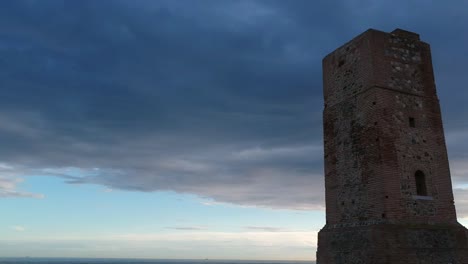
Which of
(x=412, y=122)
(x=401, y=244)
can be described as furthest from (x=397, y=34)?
(x=401, y=244)

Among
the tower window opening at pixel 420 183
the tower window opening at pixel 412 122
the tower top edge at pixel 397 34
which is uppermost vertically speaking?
the tower top edge at pixel 397 34

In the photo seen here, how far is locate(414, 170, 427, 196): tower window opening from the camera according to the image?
12.7 meters

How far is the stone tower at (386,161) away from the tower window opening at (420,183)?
1.1 inches

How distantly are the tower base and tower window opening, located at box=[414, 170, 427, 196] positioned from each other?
38.6 inches

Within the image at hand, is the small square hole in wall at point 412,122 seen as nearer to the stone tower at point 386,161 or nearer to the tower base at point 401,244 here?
the stone tower at point 386,161

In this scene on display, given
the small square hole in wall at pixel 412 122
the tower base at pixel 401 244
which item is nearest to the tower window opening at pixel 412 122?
the small square hole in wall at pixel 412 122

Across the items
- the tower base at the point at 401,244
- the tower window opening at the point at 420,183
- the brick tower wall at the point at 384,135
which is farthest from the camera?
the tower window opening at the point at 420,183

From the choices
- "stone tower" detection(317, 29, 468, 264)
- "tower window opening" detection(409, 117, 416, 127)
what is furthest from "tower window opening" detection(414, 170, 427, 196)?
"tower window opening" detection(409, 117, 416, 127)

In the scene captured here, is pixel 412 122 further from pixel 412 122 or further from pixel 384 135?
pixel 384 135

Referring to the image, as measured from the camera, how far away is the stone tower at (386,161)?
38.9ft

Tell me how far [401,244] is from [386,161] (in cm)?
227

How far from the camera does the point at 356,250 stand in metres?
12.1

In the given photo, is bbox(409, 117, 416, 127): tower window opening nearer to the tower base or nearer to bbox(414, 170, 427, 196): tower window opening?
bbox(414, 170, 427, 196): tower window opening

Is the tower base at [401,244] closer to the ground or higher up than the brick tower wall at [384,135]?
closer to the ground
